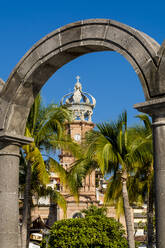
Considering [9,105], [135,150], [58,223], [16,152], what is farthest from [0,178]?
[58,223]

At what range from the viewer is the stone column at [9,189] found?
7500 millimetres

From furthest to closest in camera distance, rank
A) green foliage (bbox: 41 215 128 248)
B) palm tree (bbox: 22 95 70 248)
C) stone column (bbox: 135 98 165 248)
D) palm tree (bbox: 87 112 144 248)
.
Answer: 1. green foliage (bbox: 41 215 128 248)
2. palm tree (bbox: 22 95 70 248)
3. palm tree (bbox: 87 112 144 248)
4. stone column (bbox: 135 98 165 248)

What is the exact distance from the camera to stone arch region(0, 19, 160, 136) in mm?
6348

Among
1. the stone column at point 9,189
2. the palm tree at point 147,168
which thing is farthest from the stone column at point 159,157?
the palm tree at point 147,168

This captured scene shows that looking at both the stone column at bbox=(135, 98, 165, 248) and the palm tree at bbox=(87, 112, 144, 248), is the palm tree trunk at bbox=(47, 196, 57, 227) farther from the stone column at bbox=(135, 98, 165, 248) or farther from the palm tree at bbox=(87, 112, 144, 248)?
the stone column at bbox=(135, 98, 165, 248)

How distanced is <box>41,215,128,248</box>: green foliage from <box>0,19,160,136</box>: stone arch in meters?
8.85

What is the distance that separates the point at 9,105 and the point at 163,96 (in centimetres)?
317

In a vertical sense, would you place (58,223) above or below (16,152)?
below

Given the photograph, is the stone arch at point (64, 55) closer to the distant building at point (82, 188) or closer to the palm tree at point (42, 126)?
the palm tree at point (42, 126)

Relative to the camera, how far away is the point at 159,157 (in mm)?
5926

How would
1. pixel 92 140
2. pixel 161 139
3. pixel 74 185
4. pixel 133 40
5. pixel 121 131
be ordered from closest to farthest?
pixel 161 139
pixel 133 40
pixel 121 131
pixel 92 140
pixel 74 185

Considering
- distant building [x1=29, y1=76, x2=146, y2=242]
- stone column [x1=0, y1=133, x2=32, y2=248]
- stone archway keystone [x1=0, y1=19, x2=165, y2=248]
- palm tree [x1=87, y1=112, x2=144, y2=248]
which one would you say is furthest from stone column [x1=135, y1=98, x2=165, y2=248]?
distant building [x1=29, y1=76, x2=146, y2=242]

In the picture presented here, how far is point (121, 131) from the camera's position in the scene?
12.3m

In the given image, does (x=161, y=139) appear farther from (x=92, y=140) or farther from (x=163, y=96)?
(x=92, y=140)
